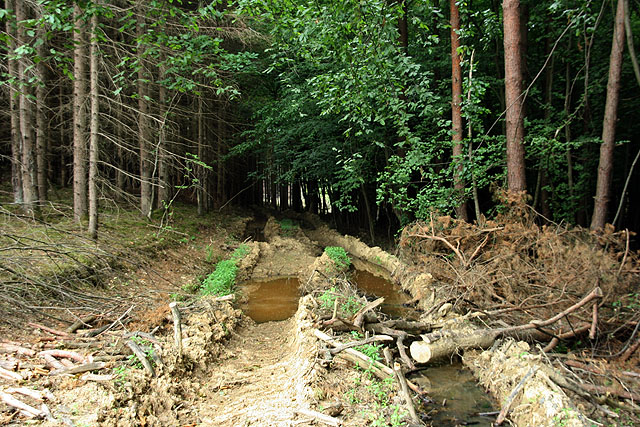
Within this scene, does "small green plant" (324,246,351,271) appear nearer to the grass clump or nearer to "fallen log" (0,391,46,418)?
the grass clump

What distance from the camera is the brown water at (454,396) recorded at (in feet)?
12.4

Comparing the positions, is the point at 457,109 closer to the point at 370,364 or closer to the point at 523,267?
the point at 523,267

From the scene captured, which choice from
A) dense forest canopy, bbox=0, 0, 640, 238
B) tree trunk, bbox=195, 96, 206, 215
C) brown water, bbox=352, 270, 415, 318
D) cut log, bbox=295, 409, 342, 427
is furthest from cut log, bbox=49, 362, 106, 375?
tree trunk, bbox=195, 96, 206, 215

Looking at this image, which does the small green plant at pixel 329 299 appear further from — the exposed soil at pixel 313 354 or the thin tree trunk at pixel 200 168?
the thin tree trunk at pixel 200 168

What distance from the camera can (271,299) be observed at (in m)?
8.54

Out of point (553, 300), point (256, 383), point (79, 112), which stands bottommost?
point (256, 383)

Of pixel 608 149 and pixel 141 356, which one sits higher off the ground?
pixel 608 149

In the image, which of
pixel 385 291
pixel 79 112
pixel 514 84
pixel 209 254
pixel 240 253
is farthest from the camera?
pixel 240 253

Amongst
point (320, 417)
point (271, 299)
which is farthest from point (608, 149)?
point (271, 299)

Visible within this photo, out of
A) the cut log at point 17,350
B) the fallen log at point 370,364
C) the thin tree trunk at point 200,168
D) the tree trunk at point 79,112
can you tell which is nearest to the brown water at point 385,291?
the fallen log at point 370,364

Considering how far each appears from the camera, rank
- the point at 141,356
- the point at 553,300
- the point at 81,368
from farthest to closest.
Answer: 1. the point at 553,300
2. the point at 141,356
3. the point at 81,368

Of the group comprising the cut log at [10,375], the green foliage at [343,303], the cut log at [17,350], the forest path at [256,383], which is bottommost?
the forest path at [256,383]

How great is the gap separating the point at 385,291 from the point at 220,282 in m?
4.03

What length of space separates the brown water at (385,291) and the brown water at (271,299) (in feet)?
5.31
